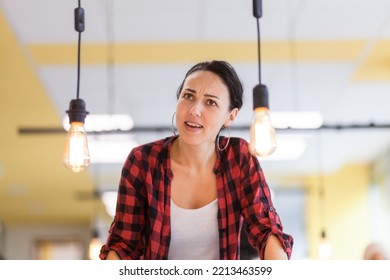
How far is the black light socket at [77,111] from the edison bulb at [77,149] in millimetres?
57

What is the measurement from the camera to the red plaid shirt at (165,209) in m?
1.89

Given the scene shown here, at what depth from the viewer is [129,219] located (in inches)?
75.4

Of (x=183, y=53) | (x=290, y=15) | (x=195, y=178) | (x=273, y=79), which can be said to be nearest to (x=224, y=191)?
(x=195, y=178)

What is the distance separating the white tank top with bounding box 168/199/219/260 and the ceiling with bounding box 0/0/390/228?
2886 mm

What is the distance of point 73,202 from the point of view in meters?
13.1

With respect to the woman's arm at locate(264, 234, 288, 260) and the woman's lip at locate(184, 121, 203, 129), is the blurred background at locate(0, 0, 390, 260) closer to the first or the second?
the woman's lip at locate(184, 121, 203, 129)

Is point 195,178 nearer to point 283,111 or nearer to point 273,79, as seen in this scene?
point 273,79

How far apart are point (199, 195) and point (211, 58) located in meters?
3.77

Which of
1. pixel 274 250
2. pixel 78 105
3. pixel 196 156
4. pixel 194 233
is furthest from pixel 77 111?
pixel 274 250

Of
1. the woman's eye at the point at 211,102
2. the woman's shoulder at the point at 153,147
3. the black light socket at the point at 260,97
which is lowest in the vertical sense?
the woman's shoulder at the point at 153,147

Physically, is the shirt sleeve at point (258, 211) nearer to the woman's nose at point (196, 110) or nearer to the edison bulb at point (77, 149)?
the woman's nose at point (196, 110)

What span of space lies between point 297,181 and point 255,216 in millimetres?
9612

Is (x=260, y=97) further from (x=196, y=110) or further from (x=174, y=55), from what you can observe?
(x=174, y=55)

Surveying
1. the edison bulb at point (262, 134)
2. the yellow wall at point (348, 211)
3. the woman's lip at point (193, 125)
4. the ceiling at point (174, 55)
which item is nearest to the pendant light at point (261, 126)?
the edison bulb at point (262, 134)
